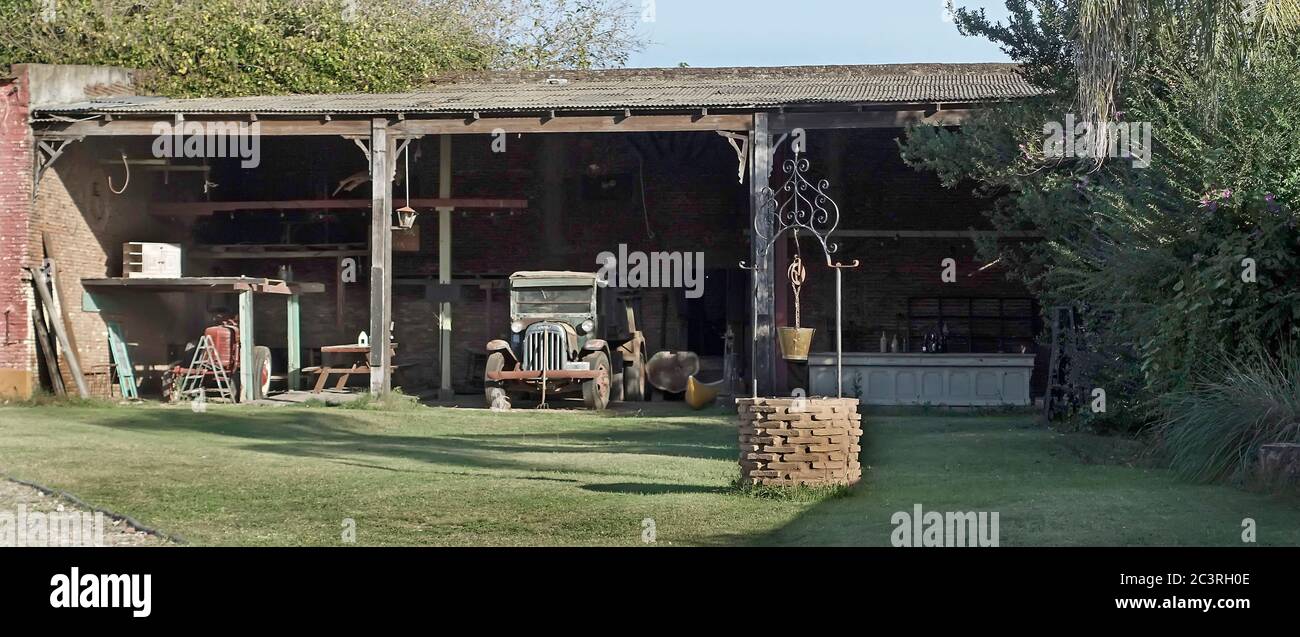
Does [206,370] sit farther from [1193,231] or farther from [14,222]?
[1193,231]

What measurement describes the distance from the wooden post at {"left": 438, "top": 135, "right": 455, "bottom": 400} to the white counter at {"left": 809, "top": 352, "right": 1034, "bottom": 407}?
7.43 metres

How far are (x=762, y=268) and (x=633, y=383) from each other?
3.54m

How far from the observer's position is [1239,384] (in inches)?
411

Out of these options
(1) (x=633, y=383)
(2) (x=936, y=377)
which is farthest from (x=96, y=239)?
(2) (x=936, y=377)

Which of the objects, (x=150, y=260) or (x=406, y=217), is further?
(x=406, y=217)

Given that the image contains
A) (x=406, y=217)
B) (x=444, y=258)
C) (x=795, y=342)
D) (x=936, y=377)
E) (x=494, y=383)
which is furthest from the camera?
(x=444, y=258)

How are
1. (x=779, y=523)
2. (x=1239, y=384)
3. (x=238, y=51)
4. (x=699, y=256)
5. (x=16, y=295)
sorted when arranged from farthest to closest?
(x=238, y=51)
(x=699, y=256)
(x=16, y=295)
(x=1239, y=384)
(x=779, y=523)

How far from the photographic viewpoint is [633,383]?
22.2 metres

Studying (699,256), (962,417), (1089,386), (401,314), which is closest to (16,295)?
(401,314)

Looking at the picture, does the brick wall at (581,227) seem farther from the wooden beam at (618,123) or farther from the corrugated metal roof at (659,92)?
the wooden beam at (618,123)

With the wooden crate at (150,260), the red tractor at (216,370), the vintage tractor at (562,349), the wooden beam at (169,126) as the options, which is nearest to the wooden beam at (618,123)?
the wooden beam at (169,126)

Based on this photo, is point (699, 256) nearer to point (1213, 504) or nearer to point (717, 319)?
point (717, 319)

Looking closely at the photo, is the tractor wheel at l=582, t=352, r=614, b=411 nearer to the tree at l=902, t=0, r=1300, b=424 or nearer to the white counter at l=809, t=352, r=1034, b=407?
the white counter at l=809, t=352, r=1034, b=407

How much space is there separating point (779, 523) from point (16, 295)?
15.7m
